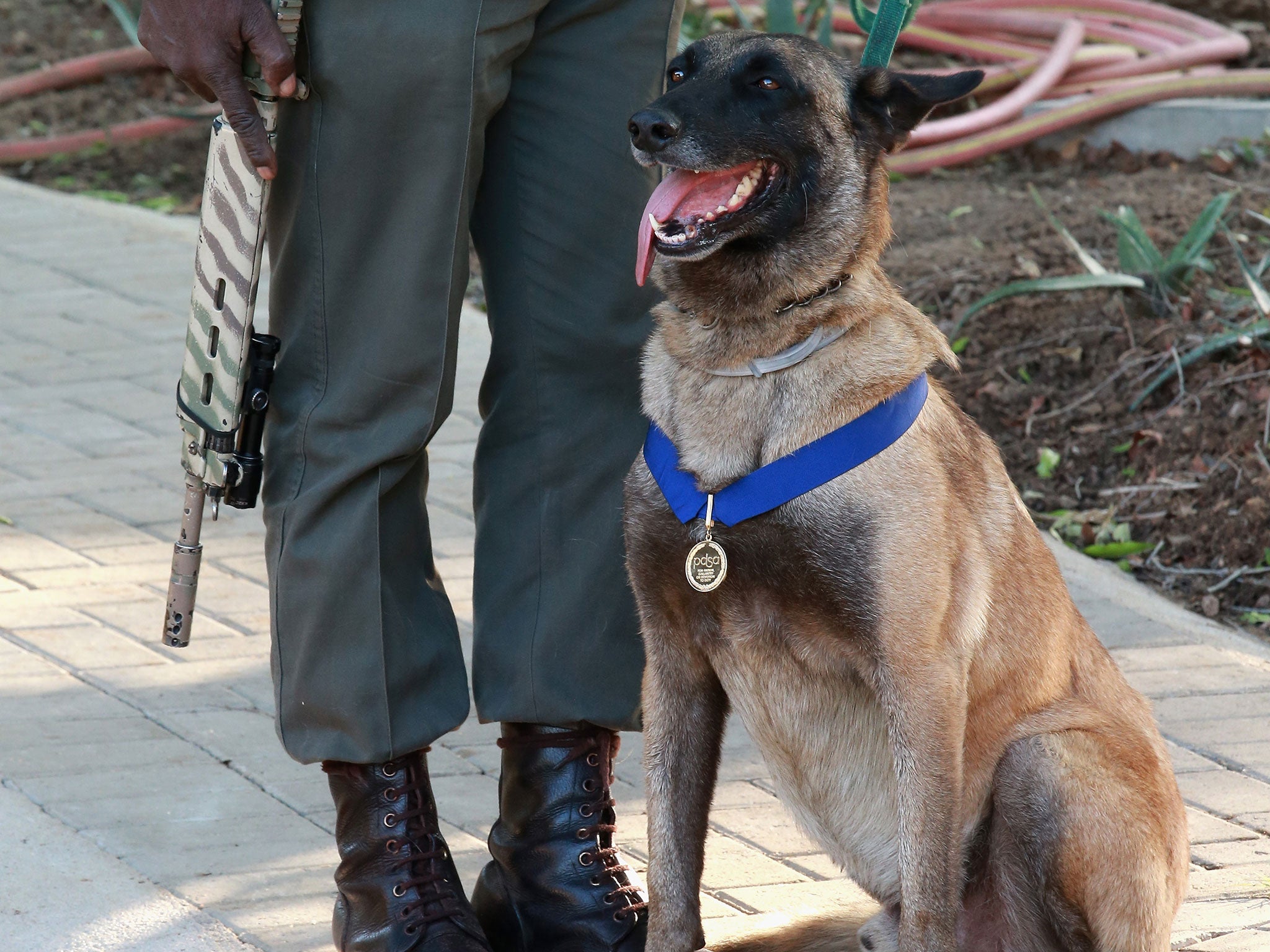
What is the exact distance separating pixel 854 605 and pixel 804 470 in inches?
8.2

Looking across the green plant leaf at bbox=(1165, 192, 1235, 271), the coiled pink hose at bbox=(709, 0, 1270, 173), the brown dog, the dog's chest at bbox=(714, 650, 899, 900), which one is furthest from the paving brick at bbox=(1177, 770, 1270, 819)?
the coiled pink hose at bbox=(709, 0, 1270, 173)

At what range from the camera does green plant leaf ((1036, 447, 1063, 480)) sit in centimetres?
478

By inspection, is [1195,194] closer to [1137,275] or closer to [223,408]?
[1137,275]

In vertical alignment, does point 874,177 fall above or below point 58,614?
above

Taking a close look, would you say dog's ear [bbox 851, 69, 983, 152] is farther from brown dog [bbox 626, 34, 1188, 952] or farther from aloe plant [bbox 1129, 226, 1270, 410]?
aloe plant [bbox 1129, 226, 1270, 410]

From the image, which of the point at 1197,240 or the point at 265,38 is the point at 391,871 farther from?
the point at 1197,240

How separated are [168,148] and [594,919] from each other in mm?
7553

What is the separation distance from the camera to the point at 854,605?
2.24 metres

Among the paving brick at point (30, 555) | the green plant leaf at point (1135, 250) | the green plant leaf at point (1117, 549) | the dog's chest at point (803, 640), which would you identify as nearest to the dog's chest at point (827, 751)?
the dog's chest at point (803, 640)

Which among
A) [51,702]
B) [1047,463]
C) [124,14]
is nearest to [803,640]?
[51,702]

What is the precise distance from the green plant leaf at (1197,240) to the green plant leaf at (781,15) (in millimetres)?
1787

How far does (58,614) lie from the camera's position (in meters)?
3.91

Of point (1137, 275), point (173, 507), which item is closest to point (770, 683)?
point (173, 507)

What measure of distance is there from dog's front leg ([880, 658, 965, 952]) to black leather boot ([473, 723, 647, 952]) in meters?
0.52
